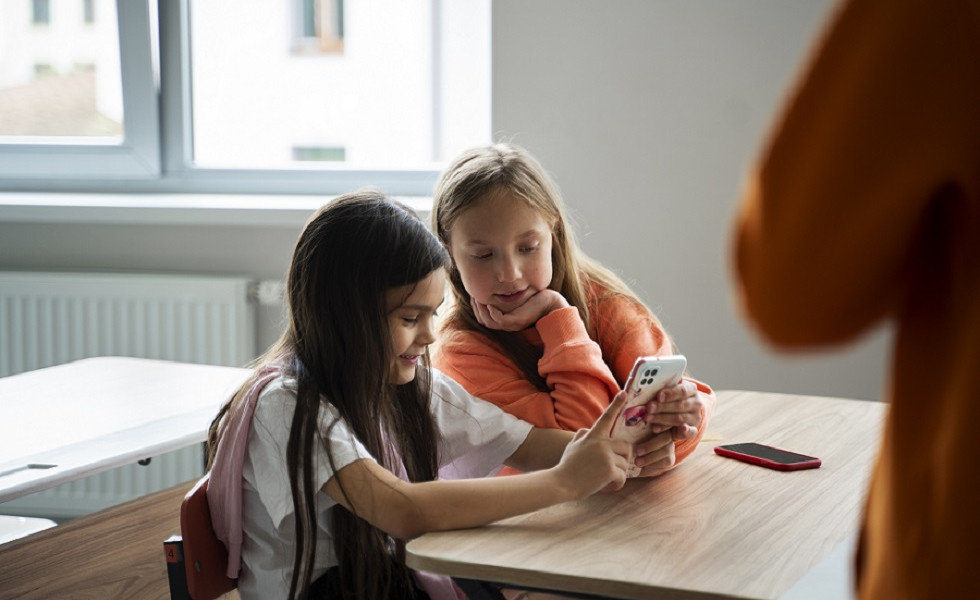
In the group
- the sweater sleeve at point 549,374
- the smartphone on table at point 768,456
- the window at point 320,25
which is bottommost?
the smartphone on table at point 768,456

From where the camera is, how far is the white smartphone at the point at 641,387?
1.47 meters

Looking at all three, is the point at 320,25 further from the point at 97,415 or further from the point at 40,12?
the point at 97,415

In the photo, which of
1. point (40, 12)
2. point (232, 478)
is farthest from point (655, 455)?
point (40, 12)

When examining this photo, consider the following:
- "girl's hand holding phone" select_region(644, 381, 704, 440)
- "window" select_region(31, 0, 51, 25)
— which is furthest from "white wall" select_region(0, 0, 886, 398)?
"window" select_region(31, 0, 51, 25)

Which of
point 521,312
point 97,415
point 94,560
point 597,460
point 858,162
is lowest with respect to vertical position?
point 94,560

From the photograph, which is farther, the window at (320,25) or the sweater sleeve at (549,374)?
the window at (320,25)

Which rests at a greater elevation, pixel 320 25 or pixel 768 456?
pixel 320 25

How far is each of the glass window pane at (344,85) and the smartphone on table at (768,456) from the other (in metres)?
2.18

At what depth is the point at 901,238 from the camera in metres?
Result: 0.59

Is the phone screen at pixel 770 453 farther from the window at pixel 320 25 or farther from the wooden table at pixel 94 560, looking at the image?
the window at pixel 320 25

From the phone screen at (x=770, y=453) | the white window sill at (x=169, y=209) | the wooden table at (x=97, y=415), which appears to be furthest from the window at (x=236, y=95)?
the phone screen at (x=770, y=453)

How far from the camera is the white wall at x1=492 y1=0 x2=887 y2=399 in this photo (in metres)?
3.00

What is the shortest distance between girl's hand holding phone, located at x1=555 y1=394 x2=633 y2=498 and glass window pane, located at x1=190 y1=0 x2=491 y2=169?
2.38 meters

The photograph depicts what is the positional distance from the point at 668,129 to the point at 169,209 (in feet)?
5.23
